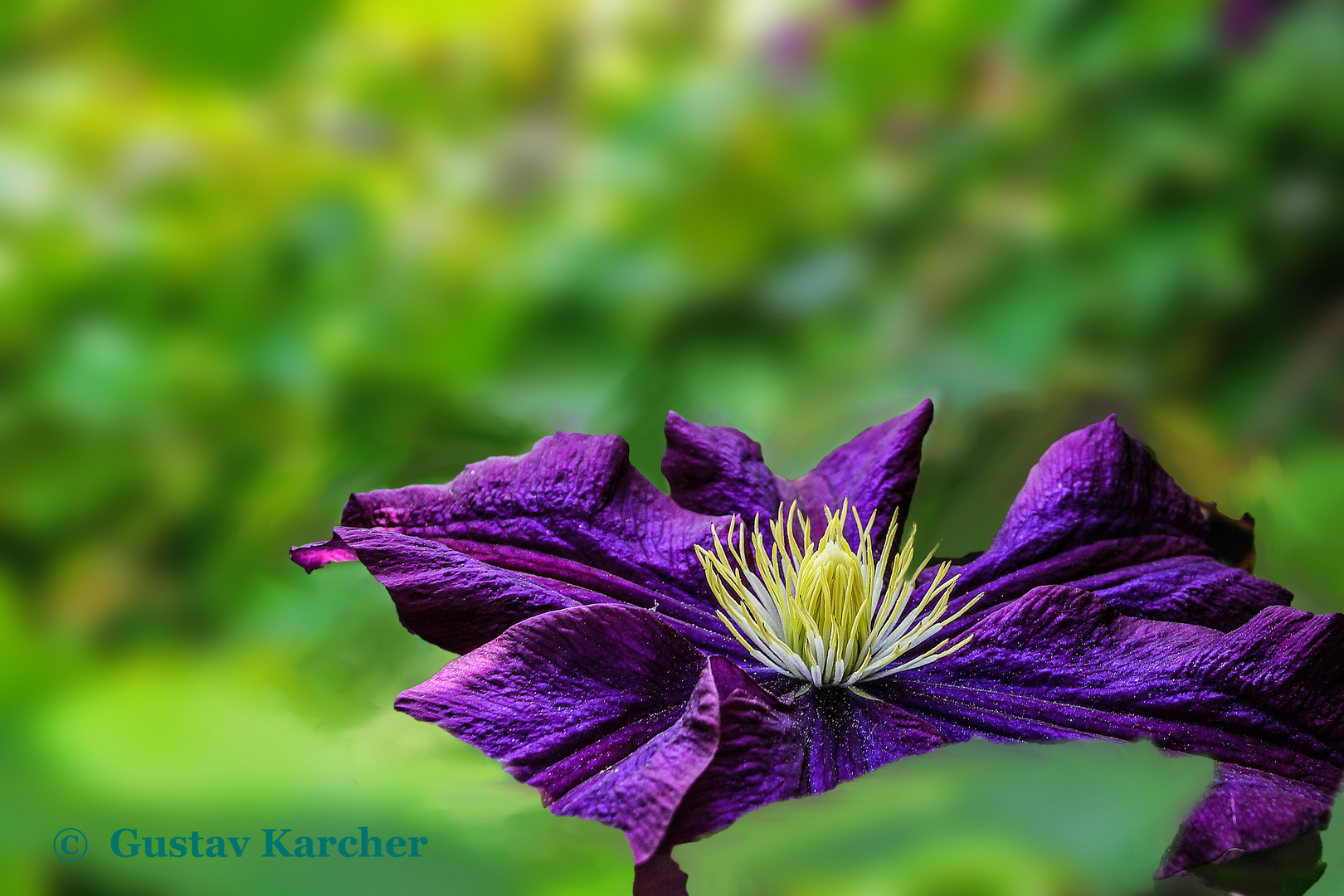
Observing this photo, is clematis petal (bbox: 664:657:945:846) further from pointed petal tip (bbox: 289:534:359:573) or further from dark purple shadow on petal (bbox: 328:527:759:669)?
pointed petal tip (bbox: 289:534:359:573)

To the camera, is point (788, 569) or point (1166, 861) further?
point (788, 569)

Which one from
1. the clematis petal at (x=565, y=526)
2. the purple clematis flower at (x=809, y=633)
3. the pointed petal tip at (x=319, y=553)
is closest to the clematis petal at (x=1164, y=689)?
the purple clematis flower at (x=809, y=633)

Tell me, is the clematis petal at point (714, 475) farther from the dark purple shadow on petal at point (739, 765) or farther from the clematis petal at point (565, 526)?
the dark purple shadow on petal at point (739, 765)

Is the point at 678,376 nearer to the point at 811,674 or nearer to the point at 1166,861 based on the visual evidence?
the point at 811,674

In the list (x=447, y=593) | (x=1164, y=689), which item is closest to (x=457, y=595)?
(x=447, y=593)

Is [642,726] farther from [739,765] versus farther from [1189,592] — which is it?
[1189,592]

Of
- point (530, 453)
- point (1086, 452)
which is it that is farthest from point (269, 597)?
point (1086, 452)

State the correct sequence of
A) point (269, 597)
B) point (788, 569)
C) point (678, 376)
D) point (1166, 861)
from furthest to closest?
point (678, 376), point (269, 597), point (788, 569), point (1166, 861)
